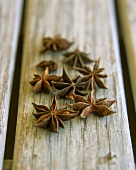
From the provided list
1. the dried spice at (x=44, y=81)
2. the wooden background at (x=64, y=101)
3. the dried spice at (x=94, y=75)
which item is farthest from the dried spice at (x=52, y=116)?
the dried spice at (x=94, y=75)

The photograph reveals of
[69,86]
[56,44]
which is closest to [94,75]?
[69,86]

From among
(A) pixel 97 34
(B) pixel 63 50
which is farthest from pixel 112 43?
(B) pixel 63 50

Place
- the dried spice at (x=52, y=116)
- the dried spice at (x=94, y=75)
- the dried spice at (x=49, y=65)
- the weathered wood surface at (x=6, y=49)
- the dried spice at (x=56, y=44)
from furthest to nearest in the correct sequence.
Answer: the dried spice at (x=56, y=44)
the dried spice at (x=49, y=65)
the dried spice at (x=94, y=75)
the weathered wood surface at (x=6, y=49)
the dried spice at (x=52, y=116)

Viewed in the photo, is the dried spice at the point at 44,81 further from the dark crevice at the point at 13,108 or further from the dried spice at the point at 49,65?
the dark crevice at the point at 13,108

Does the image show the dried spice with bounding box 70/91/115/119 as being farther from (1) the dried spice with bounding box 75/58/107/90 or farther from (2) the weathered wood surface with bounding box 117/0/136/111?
(2) the weathered wood surface with bounding box 117/0/136/111

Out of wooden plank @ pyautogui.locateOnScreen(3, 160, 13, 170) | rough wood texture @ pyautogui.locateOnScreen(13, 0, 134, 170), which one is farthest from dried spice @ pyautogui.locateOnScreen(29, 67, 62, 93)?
wooden plank @ pyautogui.locateOnScreen(3, 160, 13, 170)

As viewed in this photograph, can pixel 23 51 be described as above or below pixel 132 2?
below

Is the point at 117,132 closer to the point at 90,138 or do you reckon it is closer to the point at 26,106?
the point at 90,138
